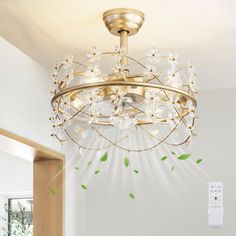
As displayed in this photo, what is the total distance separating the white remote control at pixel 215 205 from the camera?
3.88 meters

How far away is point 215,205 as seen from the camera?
390 centimetres

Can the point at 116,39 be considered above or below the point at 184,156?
above

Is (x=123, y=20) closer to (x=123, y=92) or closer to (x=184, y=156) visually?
(x=123, y=92)

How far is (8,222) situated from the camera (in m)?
6.61

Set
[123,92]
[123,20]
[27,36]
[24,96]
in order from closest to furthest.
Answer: [123,92] < [123,20] < [27,36] < [24,96]

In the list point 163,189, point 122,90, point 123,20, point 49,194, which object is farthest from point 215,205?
point 122,90

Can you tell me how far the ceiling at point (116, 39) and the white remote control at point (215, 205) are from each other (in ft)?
2.61

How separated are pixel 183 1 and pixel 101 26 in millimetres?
460

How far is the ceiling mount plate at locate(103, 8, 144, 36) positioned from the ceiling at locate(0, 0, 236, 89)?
3cm

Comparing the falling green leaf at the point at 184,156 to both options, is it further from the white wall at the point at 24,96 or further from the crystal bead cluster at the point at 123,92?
the crystal bead cluster at the point at 123,92

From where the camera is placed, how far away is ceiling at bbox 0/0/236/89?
2.71 metres

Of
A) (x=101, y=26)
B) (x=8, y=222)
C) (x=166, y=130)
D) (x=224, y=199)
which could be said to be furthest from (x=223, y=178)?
(x=8, y=222)

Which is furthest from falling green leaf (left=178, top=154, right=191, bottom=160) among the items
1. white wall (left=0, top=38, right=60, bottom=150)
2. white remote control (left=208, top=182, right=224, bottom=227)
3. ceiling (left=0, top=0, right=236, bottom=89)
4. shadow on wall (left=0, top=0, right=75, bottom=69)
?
shadow on wall (left=0, top=0, right=75, bottom=69)

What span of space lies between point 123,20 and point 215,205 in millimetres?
1562
